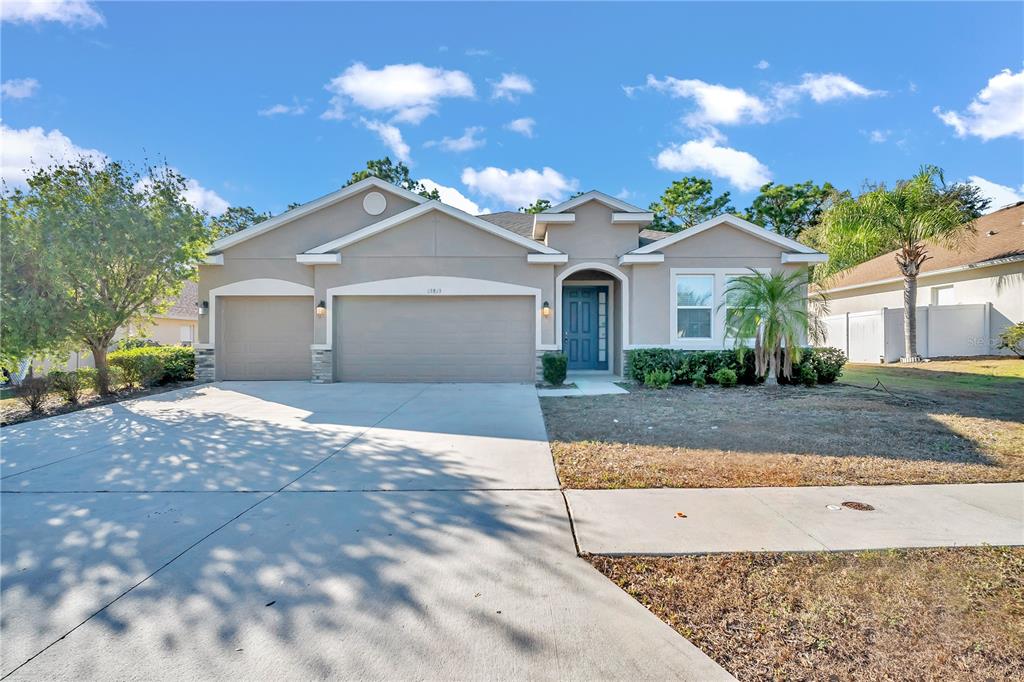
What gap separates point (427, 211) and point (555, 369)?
16.7 feet

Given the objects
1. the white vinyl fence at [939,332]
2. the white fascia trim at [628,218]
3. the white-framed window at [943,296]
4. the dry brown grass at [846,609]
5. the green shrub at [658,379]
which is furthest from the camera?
the white-framed window at [943,296]

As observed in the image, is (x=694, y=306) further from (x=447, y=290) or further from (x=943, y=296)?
(x=943, y=296)

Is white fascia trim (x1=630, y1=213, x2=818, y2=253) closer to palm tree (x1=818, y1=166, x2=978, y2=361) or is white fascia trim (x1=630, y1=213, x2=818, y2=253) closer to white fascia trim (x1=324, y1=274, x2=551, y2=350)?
white fascia trim (x1=324, y1=274, x2=551, y2=350)

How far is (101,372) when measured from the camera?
10273 millimetres

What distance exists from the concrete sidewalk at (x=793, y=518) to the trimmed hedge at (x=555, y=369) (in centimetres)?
A: 697

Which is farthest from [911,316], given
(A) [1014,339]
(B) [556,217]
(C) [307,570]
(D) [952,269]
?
(C) [307,570]

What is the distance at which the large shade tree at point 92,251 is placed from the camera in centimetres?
877

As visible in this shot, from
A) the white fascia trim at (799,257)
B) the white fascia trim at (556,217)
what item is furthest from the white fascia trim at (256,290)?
the white fascia trim at (799,257)

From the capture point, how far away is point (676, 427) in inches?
272

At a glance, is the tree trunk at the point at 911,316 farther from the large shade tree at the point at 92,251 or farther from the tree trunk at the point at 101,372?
the tree trunk at the point at 101,372

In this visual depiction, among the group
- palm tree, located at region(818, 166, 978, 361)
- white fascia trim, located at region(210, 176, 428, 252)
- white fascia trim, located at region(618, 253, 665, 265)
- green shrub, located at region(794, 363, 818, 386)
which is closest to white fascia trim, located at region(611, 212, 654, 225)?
Result: white fascia trim, located at region(618, 253, 665, 265)

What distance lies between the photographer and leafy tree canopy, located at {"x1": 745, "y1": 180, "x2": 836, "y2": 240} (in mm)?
32156

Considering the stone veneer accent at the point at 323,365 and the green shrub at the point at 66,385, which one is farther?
the stone veneer accent at the point at 323,365

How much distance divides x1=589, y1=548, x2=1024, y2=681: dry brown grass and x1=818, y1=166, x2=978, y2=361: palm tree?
1617cm
